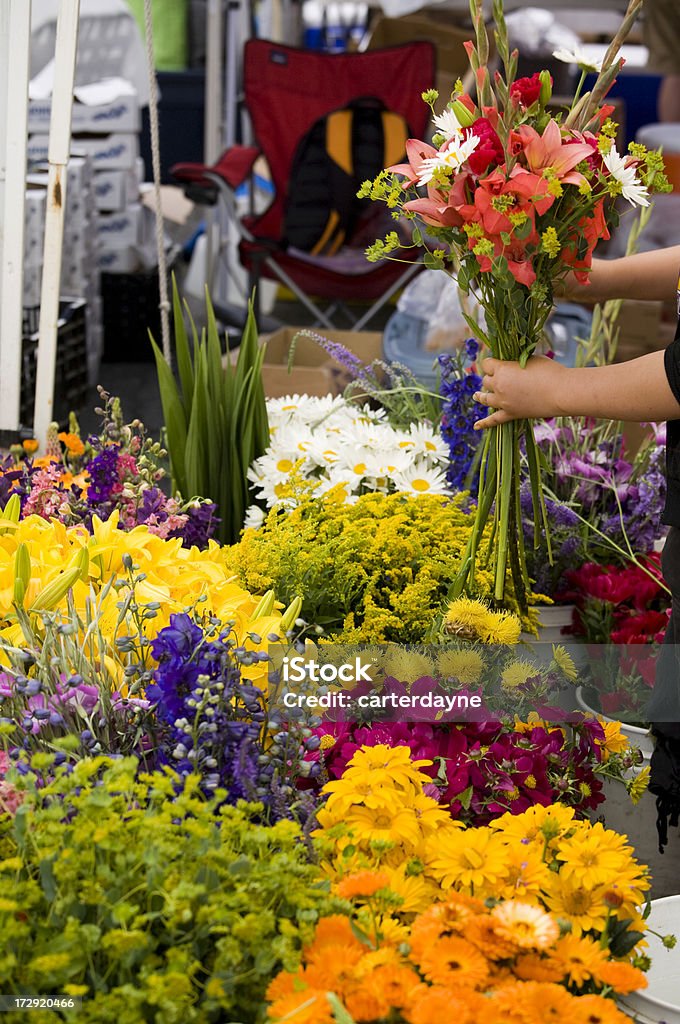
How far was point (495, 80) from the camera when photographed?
1.16 metres

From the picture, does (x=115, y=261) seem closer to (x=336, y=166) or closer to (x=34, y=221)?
(x=336, y=166)

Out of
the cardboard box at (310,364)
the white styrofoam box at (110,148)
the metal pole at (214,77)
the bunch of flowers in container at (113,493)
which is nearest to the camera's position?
the bunch of flowers in container at (113,493)

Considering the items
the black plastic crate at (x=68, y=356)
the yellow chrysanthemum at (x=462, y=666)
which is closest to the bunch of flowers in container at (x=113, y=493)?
the yellow chrysanthemum at (x=462, y=666)

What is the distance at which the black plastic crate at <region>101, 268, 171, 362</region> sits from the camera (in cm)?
488

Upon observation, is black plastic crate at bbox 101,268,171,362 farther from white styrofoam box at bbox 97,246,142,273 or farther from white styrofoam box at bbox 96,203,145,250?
white styrofoam box at bbox 96,203,145,250

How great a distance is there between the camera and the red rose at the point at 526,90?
119 centimetres

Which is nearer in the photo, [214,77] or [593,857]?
[593,857]

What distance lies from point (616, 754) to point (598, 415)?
413 millimetres

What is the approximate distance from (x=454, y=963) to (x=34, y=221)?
119 inches

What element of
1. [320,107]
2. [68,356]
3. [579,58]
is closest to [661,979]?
[579,58]

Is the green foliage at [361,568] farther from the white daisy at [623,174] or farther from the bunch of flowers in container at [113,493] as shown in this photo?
the white daisy at [623,174]

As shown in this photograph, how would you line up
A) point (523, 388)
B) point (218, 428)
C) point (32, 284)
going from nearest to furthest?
point (523, 388)
point (218, 428)
point (32, 284)

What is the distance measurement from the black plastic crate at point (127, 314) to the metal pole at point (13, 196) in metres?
2.89

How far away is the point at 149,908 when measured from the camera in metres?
0.81
